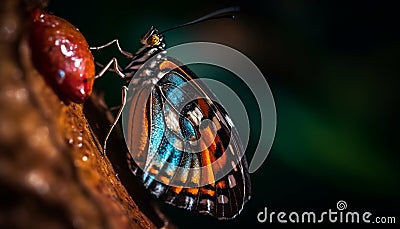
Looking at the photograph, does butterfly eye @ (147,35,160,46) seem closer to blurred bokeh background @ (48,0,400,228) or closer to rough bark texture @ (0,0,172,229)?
blurred bokeh background @ (48,0,400,228)

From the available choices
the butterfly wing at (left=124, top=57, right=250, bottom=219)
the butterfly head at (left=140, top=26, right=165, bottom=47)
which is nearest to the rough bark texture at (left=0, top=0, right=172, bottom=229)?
the butterfly wing at (left=124, top=57, right=250, bottom=219)

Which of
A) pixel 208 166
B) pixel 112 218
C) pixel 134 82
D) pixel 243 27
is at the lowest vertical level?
pixel 112 218

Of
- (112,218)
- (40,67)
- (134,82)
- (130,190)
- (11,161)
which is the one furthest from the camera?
(134,82)

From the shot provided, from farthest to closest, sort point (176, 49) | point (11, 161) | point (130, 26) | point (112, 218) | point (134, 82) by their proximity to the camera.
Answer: point (176, 49) → point (130, 26) → point (134, 82) → point (112, 218) → point (11, 161)

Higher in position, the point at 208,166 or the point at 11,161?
the point at 208,166

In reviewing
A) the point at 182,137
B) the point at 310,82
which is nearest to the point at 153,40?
the point at 182,137

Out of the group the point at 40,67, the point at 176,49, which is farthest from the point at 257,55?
the point at 40,67

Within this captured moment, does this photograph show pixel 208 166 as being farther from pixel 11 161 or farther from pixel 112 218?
pixel 11 161
